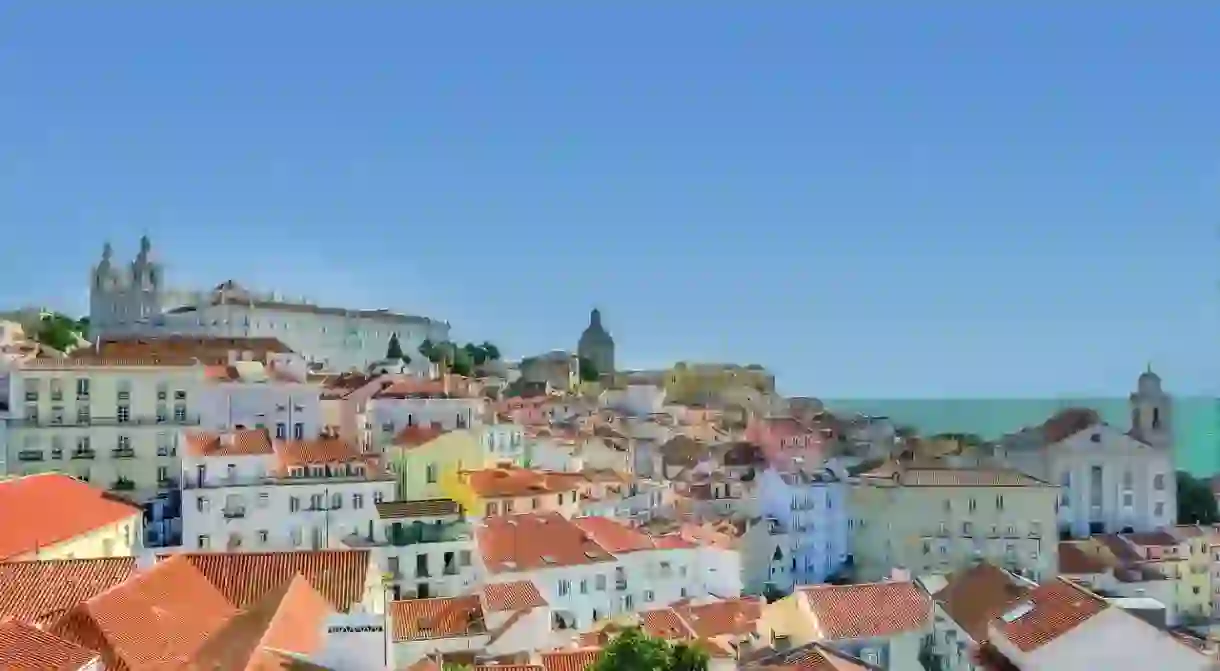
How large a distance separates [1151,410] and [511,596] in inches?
1275

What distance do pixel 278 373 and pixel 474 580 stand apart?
480 inches

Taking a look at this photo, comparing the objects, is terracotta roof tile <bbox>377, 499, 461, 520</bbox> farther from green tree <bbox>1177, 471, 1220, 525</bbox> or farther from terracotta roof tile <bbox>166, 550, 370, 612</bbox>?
green tree <bbox>1177, 471, 1220, 525</bbox>

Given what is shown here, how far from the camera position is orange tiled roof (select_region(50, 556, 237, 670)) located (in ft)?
38.4

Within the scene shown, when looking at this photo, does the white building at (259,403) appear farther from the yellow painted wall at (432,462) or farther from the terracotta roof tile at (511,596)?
the terracotta roof tile at (511,596)

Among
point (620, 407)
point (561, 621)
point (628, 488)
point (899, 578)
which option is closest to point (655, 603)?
point (561, 621)

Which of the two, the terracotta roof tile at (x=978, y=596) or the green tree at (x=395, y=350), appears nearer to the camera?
the terracotta roof tile at (x=978, y=596)

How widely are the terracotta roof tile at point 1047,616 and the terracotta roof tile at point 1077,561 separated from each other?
18618mm

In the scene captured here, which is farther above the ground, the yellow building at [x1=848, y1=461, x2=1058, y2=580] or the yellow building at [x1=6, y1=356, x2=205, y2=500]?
the yellow building at [x1=6, y1=356, x2=205, y2=500]

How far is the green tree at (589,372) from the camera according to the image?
75.6m

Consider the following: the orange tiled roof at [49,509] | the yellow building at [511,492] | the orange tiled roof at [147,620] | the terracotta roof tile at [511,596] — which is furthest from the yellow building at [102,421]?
the orange tiled roof at [147,620]

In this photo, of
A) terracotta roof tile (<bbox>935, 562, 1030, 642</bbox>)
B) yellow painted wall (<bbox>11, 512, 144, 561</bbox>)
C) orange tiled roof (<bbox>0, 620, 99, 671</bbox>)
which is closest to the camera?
orange tiled roof (<bbox>0, 620, 99, 671</bbox>)

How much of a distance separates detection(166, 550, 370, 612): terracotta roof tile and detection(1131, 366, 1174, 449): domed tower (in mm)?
37000

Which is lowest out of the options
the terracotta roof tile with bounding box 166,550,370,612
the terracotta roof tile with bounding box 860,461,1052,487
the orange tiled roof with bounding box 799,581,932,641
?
the orange tiled roof with bounding box 799,581,932,641

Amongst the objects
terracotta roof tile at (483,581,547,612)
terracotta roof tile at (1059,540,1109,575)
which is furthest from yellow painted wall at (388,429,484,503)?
terracotta roof tile at (1059,540,1109,575)
